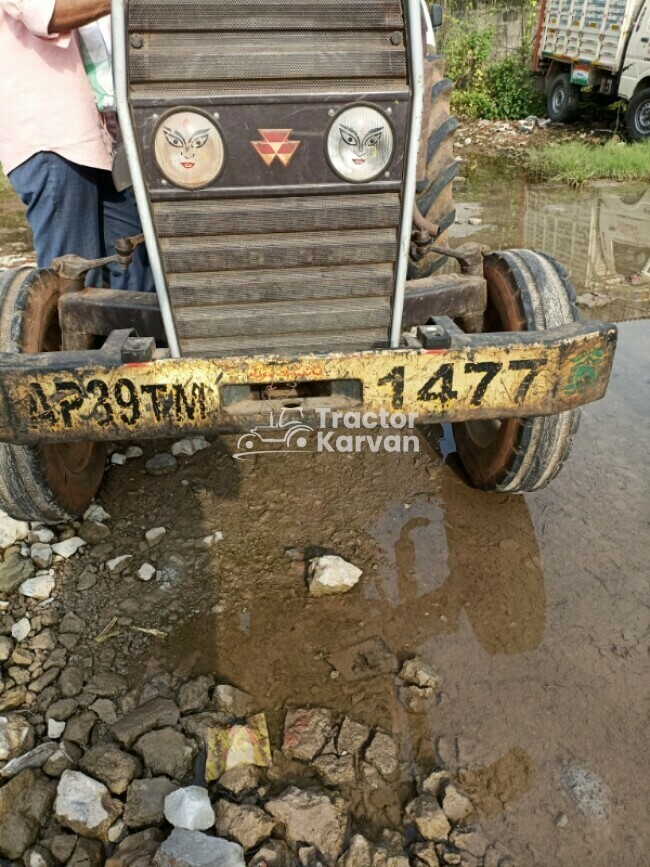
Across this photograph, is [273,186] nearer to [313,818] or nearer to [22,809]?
Result: [313,818]

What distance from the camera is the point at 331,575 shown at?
2.68 metres

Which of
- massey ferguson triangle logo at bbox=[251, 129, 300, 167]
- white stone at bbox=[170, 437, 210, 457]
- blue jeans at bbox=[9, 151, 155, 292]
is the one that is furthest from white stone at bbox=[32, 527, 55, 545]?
massey ferguson triangle logo at bbox=[251, 129, 300, 167]

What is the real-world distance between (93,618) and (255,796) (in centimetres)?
97

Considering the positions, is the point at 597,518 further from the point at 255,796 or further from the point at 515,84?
the point at 515,84

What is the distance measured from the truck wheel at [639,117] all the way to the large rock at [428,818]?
1058 cm

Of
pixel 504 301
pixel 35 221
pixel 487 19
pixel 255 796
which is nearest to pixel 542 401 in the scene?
pixel 504 301

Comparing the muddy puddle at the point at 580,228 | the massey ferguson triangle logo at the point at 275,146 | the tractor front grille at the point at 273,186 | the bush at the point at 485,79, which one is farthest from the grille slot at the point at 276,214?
the bush at the point at 485,79

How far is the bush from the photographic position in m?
13.0

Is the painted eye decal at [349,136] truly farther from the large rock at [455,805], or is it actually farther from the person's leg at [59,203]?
the large rock at [455,805]

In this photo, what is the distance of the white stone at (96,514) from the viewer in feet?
9.96

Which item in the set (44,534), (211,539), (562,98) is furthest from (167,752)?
(562,98)

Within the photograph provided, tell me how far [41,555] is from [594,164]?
828 cm

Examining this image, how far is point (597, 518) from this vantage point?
120 inches

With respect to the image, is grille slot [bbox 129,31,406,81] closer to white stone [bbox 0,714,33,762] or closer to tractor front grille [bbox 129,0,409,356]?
tractor front grille [bbox 129,0,409,356]
